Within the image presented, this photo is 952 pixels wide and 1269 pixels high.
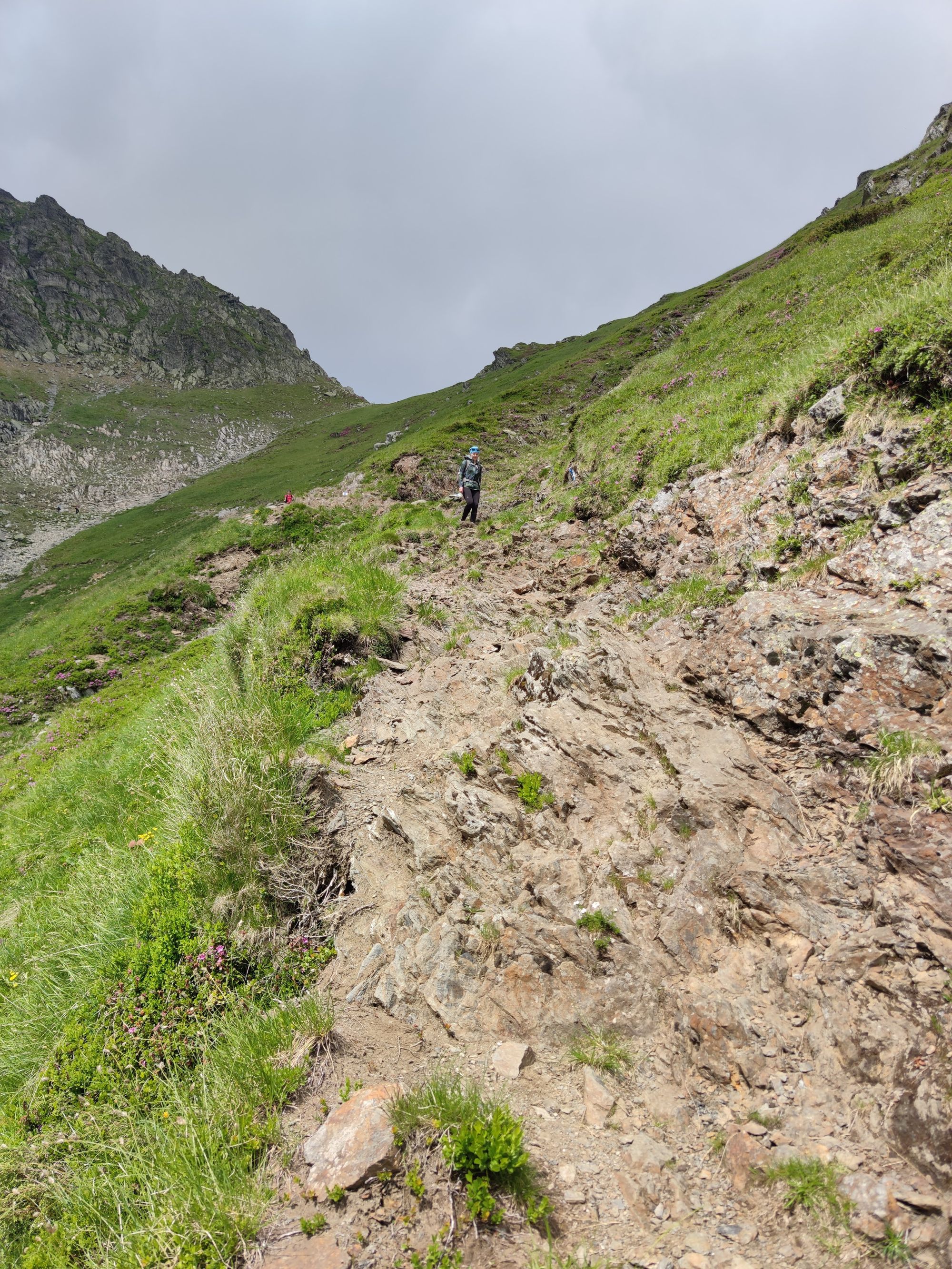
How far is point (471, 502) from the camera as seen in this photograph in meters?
19.8

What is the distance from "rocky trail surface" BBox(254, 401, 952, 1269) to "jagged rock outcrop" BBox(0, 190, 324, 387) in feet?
598

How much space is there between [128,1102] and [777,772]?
681cm

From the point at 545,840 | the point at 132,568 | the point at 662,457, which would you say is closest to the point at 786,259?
the point at 662,457

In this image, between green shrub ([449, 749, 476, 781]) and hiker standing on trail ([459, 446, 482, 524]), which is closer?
green shrub ([449, 749, 476, 781])

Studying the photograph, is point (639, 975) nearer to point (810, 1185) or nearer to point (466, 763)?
point (810, 1185)

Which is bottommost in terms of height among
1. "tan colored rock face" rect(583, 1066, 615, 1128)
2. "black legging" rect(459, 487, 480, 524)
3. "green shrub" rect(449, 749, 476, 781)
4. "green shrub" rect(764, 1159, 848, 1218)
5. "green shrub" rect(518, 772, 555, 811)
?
"tan colored rock face" rect(583, 1066, 615, 1128)

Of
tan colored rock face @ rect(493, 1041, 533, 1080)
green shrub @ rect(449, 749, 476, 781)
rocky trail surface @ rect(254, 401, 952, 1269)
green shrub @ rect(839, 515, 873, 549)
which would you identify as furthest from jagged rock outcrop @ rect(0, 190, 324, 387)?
tan colored rock face @ rect(493, 1041, 533, 1080)

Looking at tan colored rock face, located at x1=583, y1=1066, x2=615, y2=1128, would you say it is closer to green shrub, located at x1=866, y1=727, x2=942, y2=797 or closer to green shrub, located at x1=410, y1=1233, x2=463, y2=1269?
green shrub, located at x1=410, y1=1233, x2=463, y2=1269

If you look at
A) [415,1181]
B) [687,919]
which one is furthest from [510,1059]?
[687,919]

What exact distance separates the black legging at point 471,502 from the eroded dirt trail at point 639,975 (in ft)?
41.7

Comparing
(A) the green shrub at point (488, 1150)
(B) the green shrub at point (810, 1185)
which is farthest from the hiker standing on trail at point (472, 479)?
(B) the green shrub at point (810, 1185)

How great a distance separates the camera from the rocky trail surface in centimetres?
336

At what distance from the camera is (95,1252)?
371 cm

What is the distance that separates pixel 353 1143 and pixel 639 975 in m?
2.56
